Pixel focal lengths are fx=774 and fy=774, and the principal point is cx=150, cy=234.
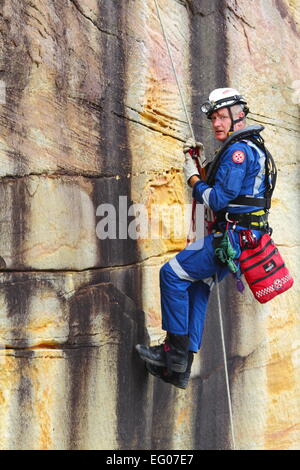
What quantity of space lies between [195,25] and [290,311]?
2.37 meters

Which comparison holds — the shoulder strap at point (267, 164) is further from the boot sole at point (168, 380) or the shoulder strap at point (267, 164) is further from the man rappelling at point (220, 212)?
the boot sole at point (168, 380)

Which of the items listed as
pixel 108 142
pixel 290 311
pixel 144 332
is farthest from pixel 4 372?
pixel 290 311

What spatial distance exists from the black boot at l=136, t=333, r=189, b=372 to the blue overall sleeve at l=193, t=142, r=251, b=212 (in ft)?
2.90

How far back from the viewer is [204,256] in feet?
15.8

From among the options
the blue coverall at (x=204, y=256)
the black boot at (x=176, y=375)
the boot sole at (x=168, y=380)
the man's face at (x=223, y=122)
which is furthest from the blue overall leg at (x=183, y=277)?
the man's face at (x=223, y=122)

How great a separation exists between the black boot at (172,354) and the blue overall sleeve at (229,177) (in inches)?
34.8

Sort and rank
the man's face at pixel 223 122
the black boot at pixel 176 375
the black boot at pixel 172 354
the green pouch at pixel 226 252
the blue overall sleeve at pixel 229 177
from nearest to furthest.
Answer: the blue overall sleeve at pixel 229 177 → the green pouch at pixel 226 252 → the man's face at pixel 223 122 → the black boot at pixel 172 354 → the black boot at pixel 176 375

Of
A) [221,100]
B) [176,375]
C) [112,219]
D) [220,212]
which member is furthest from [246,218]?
[176,375]

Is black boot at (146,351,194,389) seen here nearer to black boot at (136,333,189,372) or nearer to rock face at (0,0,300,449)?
black boot at (136,333,189,372)

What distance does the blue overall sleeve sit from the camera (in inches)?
181

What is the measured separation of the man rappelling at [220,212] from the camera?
183 inches

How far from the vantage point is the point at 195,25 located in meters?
5.68

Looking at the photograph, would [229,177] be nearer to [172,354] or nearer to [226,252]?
[226,252]
